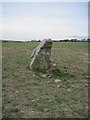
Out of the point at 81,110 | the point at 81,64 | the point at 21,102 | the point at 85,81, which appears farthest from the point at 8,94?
the point at 81,64

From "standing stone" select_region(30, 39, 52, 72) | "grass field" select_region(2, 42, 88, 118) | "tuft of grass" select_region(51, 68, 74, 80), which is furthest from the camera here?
"standing stone" select_region(30, 39, 52, 72)

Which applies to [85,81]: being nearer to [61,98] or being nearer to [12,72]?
[61,98]

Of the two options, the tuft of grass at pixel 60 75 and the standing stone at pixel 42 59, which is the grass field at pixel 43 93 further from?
the standing stone at pixel 42 59

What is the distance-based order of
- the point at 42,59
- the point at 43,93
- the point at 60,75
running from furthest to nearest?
the point at 42,59 → the point at 60,75 → the point at 43,93

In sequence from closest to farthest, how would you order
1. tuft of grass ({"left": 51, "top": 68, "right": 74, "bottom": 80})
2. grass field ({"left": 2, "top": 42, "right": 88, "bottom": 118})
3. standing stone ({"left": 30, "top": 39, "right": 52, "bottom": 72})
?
grass field ({"left": 2, "top": 42, "right": 88, "bottom": 118}) < tuft of grass ({"left": 51, "top": 68, "right": 74, "bottom": 80}) < standing stone ({"left": 30, "top": 39, "right": 52, "bottom": 72})

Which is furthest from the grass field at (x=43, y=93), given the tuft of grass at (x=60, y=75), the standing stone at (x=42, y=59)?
the standing stone at (x=42, y=59)

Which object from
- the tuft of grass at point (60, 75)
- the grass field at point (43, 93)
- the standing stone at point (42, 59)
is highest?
the standing stone at point (42, 59)

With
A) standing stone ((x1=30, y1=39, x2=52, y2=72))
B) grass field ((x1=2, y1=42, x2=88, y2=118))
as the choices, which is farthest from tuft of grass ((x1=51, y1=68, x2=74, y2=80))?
standing stone ((x1=30, y1=39, x2=52, y2=72))

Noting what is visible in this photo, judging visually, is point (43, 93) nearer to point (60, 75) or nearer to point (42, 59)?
point (60, 75)

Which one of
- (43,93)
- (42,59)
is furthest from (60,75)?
(43,93)

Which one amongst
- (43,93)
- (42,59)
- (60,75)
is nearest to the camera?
(43,93)

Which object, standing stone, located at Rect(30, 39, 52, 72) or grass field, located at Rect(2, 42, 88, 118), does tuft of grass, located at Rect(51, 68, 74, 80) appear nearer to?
grass field, located at Rect(2, 42, 88, 118)

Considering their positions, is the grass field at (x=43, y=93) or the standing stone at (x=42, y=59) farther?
the standing stone at (x=42, y=59)

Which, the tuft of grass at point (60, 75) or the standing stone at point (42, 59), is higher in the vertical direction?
the standing stone at point (42, 59)
